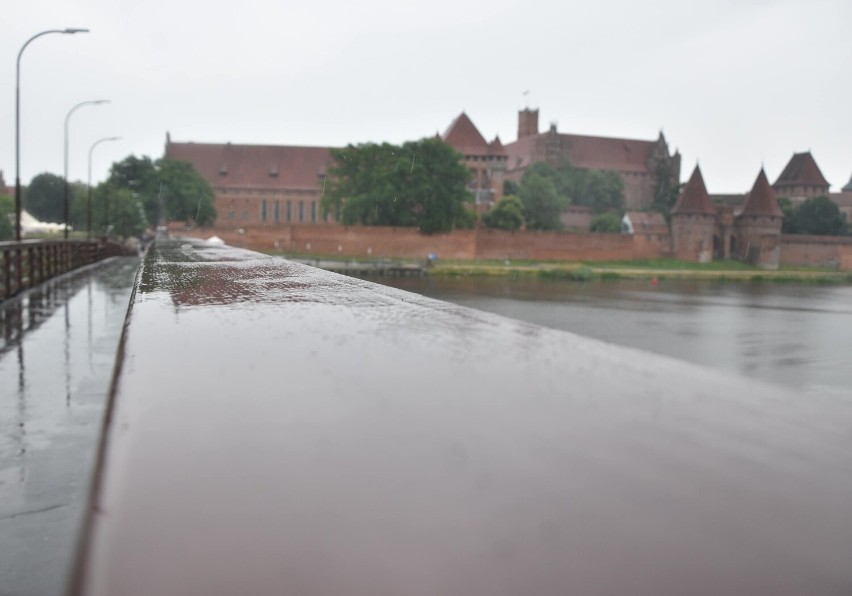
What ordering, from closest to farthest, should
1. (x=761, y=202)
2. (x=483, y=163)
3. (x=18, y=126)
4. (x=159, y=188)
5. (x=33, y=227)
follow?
(x=18, y=126), (x=33, y=227), (x=159, y=188), (x=761, y=202), (x=483, y=163)

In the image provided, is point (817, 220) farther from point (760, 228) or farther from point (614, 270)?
point (614, 270)

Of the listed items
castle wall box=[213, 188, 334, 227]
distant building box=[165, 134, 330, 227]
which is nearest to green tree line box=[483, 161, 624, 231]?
castle wall box=[213, 188, 334, 227]

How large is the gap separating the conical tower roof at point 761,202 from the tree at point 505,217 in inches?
830

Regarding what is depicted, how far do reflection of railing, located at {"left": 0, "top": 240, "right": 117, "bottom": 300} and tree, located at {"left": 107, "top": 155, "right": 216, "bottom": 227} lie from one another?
140ft

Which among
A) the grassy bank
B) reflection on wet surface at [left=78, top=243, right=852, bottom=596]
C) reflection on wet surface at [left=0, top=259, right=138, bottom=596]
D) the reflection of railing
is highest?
reflection on wet surface at [left=78, top=243, right=852, bottom=596]

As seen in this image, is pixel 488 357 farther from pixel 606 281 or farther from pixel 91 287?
pixel 606 281

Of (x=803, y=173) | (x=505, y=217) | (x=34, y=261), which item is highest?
(x=803, y=173)

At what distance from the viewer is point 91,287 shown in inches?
552

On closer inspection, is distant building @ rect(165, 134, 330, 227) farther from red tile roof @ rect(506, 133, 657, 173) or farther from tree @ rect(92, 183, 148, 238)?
tree @ rect(92, 183, 148, 238)

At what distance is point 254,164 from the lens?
88250 millimetres

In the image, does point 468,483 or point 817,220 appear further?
point 817,220

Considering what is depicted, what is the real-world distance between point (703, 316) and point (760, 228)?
123 ft

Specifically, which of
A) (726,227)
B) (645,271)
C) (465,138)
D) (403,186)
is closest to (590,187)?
(465,138)

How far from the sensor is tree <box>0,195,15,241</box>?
4494cm
